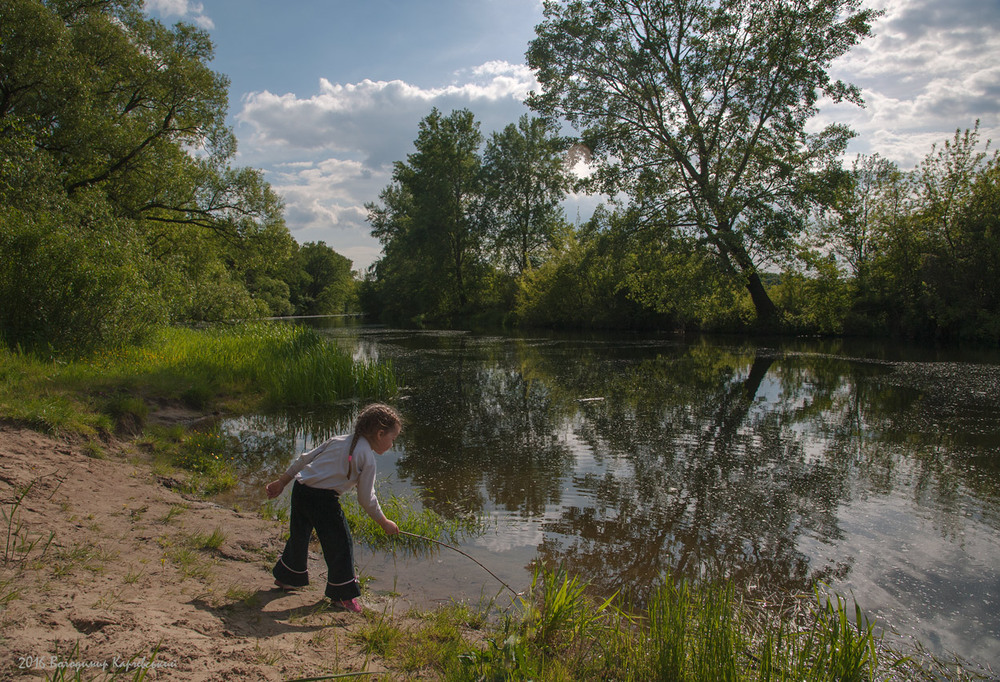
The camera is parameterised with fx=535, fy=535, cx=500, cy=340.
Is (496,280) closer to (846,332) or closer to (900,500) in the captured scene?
(846,332)

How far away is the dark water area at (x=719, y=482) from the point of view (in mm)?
4254

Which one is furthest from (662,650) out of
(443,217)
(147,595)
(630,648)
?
(443,217)

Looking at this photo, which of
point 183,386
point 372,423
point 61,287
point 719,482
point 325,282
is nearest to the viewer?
point 372,423

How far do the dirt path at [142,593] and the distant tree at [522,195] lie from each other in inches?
1724

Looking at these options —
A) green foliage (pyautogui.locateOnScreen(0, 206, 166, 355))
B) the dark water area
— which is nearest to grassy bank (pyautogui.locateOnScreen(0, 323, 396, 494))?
green foliage (pyautogui.locateOnScreen(0, 206, 166, 355))

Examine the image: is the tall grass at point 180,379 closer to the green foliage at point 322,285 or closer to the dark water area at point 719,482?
the dark water area at point 719,482

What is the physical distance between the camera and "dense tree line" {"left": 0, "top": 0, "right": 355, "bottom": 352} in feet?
A: 31.3

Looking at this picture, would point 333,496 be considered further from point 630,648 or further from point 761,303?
point 761,303

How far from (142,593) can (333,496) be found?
45.0 inches

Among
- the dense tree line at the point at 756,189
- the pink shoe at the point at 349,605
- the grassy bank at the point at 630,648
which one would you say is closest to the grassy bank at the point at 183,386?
the pink shoe at the point at 349,605

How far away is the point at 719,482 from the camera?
661cm

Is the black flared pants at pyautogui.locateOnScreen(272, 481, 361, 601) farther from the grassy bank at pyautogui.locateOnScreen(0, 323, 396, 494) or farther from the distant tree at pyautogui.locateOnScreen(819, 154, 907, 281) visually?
the distant tree at pyautogui.locateOnScreen(819, 154, 907, 281)

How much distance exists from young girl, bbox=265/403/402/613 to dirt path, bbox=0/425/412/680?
0.16 meters

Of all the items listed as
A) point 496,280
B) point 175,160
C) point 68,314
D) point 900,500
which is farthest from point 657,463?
point 496,280
